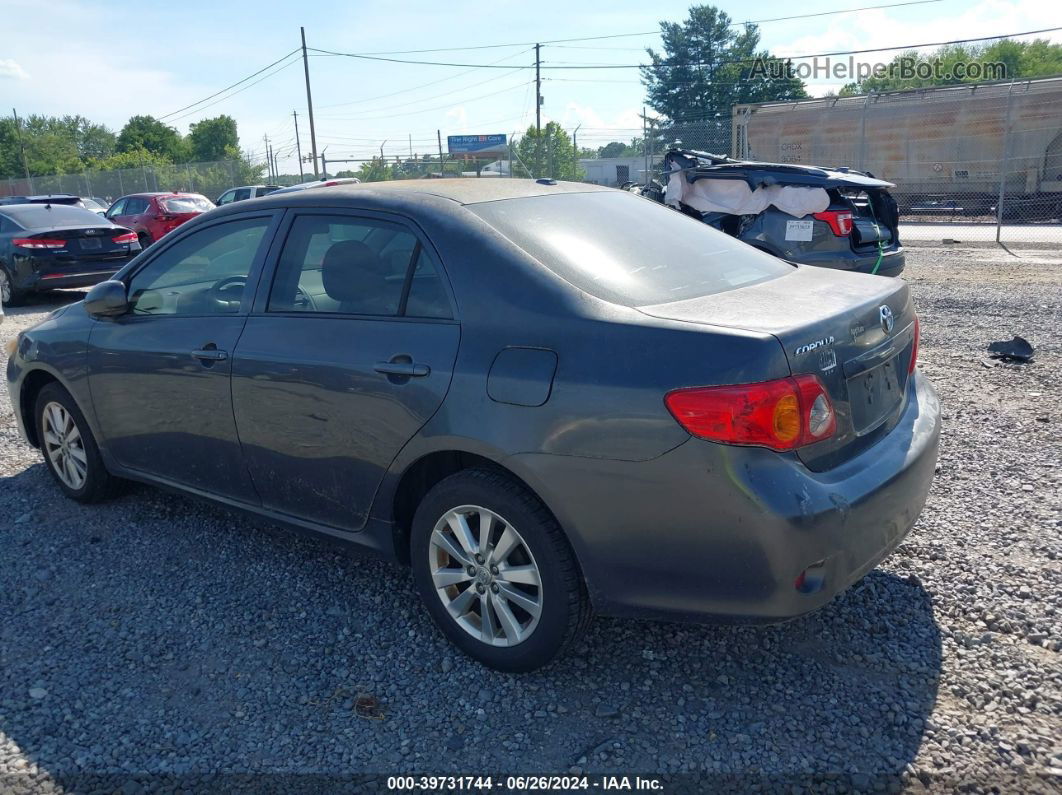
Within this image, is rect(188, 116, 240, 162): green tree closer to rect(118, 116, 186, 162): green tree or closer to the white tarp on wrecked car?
rect(118, 116, 186, 162): green tree

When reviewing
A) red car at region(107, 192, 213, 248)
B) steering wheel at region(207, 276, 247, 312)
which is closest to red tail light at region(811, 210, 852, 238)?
steering wheel at region(207, 276, 247, 312)

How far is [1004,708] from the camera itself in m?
2.73

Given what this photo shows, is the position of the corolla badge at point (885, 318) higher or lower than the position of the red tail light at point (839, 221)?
lower

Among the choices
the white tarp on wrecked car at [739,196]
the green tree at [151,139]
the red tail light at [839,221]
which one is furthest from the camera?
the green tree at [151,139]

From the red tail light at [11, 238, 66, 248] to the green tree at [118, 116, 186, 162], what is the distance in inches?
2726

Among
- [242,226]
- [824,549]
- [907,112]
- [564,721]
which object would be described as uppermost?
[907,112]

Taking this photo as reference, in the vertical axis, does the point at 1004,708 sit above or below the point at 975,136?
below

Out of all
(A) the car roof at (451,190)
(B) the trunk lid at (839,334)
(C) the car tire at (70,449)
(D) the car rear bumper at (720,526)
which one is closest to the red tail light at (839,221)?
(A) the car roof at (451,190)

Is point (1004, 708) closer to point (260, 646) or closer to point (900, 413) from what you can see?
point (900, 413)

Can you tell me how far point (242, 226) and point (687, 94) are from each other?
48.2 m

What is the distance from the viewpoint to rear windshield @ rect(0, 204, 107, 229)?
1232 cm

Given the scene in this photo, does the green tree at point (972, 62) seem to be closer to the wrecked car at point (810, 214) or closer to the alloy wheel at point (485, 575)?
the wrecked car at point (810, 214)

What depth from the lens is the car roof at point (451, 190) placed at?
3424 millimetres

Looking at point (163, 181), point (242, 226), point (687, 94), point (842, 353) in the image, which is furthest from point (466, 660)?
point (687, 94)
